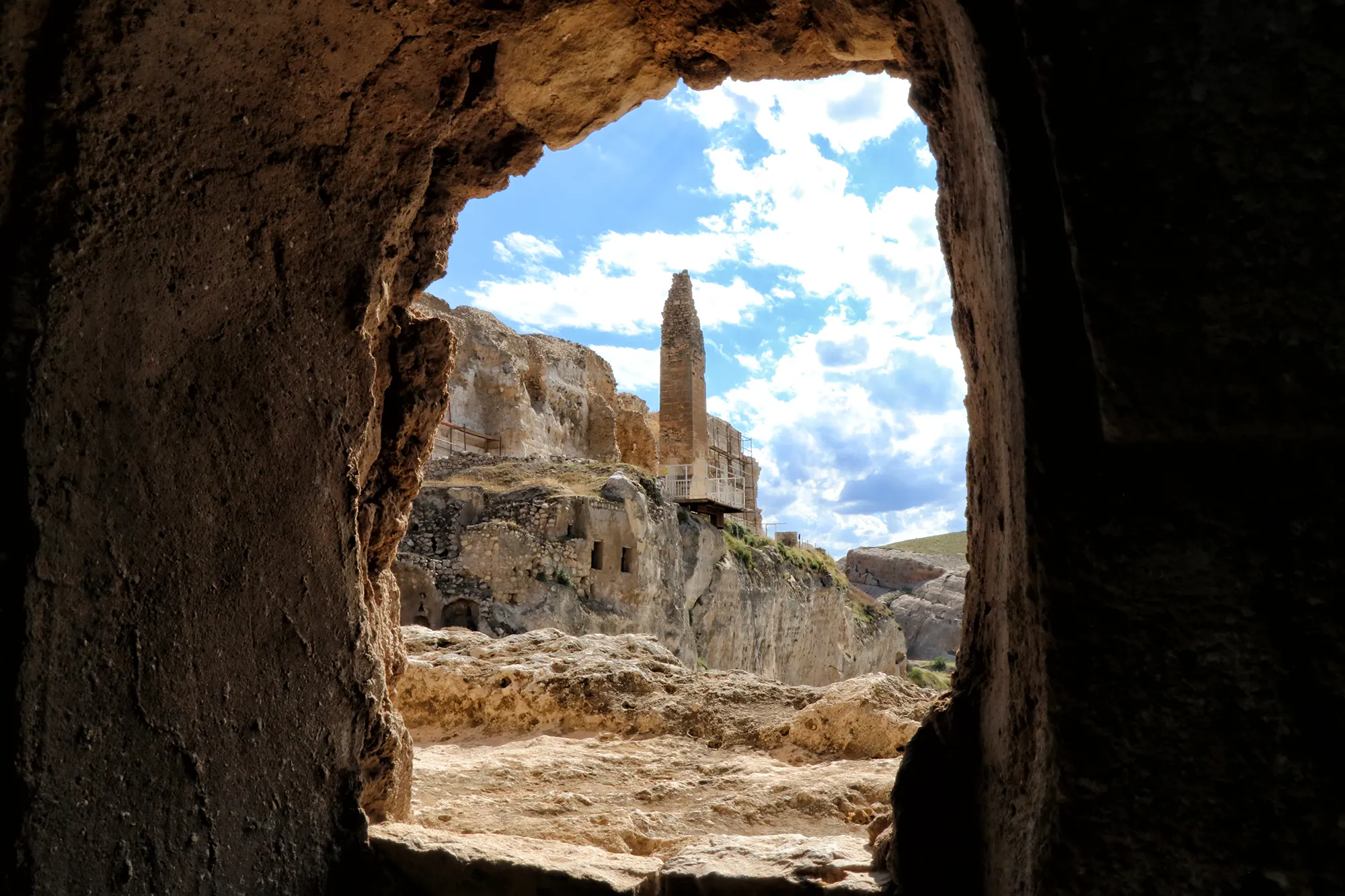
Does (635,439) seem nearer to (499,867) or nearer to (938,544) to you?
(499,867)

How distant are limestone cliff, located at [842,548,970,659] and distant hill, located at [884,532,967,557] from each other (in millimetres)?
5153

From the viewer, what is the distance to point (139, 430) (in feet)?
6.57

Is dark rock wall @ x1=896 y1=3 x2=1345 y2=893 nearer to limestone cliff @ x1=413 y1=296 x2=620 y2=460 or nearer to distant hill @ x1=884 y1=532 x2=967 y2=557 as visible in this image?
limestone cliff @ x1=413 y1=296 x2=620 y2=460

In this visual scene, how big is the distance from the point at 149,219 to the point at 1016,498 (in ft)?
6.45

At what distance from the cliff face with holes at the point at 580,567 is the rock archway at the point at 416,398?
11.1 m

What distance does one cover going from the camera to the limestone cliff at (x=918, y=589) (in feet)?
122

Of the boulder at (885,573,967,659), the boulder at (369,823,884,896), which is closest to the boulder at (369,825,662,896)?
the boulder at (369,823,884,896)

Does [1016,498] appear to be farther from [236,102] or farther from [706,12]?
[236,102]

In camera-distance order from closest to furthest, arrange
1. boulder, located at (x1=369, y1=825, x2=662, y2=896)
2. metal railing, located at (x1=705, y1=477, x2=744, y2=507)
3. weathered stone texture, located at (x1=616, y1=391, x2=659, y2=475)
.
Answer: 1. boulder, located at (x1=369, y1=825, x2=662, y2=896)
2. metal railing, located at (x1=705, y1=477, x2=744, y2=507)
3. weathered stone texture, located at (x1=616, y1=391, x2=659, y2=475)

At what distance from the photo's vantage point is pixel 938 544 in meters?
64.1

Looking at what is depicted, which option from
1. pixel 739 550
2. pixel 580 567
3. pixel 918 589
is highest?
pixel 739 550

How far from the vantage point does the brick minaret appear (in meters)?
25.3

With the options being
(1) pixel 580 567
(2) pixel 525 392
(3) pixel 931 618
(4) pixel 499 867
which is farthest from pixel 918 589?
(4) pixel 499 867

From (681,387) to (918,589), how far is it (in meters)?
21.7
